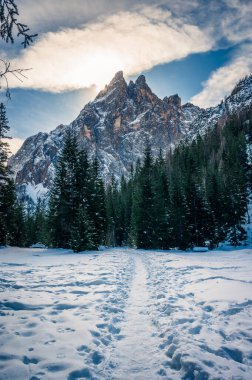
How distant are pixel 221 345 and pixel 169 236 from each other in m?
36.1

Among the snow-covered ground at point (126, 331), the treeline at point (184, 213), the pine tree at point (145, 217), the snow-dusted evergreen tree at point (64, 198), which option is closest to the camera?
the snow-covered ground at point (126, 331)

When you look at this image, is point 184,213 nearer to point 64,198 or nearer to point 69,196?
point 69,196

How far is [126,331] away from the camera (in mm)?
5652

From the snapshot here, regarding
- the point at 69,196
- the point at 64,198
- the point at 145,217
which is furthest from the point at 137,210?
the point at 64,198

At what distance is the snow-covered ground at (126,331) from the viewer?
3977mm

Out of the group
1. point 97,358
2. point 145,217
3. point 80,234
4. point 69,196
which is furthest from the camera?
point 145,217

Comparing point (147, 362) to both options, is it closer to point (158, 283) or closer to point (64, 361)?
point (64, 361)

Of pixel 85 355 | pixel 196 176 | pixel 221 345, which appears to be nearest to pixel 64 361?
pixel 85 355

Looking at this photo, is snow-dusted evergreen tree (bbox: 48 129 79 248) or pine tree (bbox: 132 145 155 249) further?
pine tree (bbox: 132 145 155 249)

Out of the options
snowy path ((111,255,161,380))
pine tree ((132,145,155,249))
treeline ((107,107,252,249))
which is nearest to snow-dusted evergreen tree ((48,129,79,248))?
pine tree ((132,145,155,249))

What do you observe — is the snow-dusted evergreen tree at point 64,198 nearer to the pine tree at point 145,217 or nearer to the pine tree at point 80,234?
the pine tree at point 80,234

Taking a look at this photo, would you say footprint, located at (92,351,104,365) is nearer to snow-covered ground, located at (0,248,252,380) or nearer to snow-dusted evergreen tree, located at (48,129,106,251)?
snow-covered ground, located at (0,248,252,380)

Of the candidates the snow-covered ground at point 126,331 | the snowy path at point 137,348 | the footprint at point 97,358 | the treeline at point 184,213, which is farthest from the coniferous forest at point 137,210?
the footprint at point 97,358

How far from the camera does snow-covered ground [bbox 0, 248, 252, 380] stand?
13.0ft
